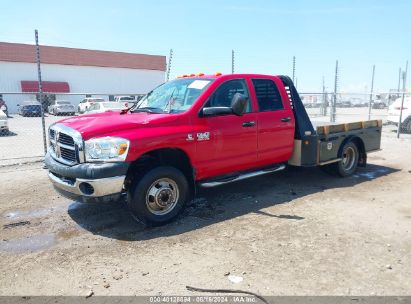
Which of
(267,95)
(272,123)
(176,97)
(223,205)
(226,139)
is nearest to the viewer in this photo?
(226,139)

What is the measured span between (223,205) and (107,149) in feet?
7.14

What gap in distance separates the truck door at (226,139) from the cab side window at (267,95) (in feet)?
0.85

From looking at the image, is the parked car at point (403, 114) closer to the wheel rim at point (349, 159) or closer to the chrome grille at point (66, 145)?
the wheel rim at point (349, 159)

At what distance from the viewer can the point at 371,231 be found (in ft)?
15.2

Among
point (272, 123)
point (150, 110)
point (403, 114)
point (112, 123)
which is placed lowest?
point (403, 114)

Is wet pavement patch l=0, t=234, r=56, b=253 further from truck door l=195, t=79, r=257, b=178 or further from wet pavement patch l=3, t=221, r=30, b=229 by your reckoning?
truck door l=195, t=79, r=257, b=178

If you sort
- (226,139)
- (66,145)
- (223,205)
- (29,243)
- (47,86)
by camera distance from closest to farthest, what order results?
1. (29,243)
2. (66,145)
3. (226,139)
4. (223,205)
5. (47,86)

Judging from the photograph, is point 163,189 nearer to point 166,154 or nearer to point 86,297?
point 166,154

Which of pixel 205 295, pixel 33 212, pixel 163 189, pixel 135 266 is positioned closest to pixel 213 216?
pixel 163 189

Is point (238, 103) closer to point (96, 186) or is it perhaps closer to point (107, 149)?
point (107, 149)

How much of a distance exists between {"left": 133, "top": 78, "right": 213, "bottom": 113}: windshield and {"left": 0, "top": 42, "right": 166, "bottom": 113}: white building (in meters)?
32.3

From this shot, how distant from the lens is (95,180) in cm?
430

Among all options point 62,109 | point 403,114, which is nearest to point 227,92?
point 403,114

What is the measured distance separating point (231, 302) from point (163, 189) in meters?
2.04
